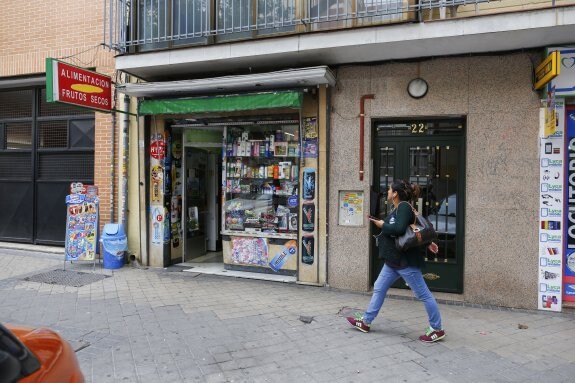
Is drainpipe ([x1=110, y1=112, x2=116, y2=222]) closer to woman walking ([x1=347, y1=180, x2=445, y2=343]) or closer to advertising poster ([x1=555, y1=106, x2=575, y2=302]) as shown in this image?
woman walking ([x1=347, y1=180, x2=445, y2=343])

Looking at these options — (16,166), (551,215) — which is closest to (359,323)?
(551,215)

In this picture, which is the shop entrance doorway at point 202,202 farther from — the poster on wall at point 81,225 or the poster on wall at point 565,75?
the poster on wall at point 565,75

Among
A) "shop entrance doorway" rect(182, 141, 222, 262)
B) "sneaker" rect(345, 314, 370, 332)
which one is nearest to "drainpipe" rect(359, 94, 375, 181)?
"sneaker" rect(345, 314, 370, 332)

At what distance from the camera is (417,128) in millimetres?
6375

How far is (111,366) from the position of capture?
3.86m

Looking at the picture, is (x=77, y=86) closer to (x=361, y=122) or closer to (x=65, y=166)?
(x=65, y=166)

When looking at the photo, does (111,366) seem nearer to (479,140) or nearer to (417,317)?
(417,317)

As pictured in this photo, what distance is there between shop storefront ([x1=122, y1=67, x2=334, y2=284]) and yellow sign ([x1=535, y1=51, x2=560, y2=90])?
2802 millimetres

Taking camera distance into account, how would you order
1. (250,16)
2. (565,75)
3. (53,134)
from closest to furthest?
1. (565,75)
2. (250,16)
3. (53,134)

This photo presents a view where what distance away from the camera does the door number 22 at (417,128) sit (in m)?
6.36

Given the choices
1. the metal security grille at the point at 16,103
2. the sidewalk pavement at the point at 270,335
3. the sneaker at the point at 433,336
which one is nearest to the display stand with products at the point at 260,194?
the sidewalk pavement at the point at 270,335

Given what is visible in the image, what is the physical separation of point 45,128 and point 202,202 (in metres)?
3.96

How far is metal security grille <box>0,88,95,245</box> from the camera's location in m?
8.78

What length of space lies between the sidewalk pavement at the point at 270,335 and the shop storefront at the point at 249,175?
2.36 feet
